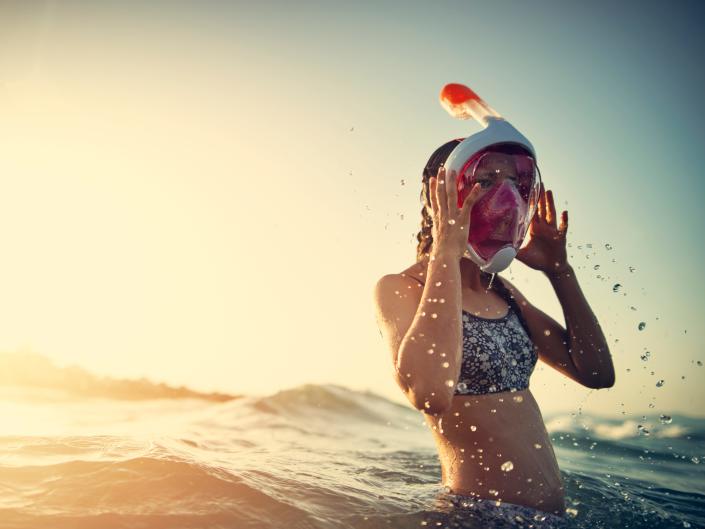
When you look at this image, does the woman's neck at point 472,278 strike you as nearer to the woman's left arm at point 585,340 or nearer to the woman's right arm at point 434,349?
the woman's left arm at point 585,340

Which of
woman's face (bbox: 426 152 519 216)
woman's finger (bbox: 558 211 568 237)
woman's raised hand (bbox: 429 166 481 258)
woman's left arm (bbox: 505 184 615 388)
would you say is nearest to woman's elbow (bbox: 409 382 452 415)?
woman's raised hand (bbox: 429 166 481 258)

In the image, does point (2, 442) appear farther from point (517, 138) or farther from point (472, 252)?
point (517, 138)

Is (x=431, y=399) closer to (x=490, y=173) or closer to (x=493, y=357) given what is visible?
(x=493, y=357)

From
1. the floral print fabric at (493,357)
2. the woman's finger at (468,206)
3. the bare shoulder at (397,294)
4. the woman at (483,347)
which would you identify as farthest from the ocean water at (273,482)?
the woman's finger at (468,206)

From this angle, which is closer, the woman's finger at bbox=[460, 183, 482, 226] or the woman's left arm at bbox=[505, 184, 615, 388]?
the woman's finger at bbox=[460, 183, 482, 226]

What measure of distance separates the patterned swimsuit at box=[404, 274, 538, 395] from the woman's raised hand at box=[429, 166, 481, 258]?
55 centimetres

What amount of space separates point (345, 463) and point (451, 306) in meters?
3.12

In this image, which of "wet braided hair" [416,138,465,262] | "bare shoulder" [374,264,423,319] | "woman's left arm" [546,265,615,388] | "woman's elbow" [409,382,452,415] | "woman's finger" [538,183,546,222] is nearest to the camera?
"woman's elbow" [409,382,452,415]

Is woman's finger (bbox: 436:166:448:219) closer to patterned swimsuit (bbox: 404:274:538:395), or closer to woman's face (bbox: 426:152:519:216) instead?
woman's face (bbox: 426:152:519:216)

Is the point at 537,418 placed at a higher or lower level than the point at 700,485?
higher

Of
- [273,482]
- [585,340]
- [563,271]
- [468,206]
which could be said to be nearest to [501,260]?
[468,206]

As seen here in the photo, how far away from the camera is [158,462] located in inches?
127

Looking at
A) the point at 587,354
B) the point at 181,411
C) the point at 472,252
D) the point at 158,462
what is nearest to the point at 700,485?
the point at 587,354

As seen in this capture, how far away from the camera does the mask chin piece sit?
2607mm
